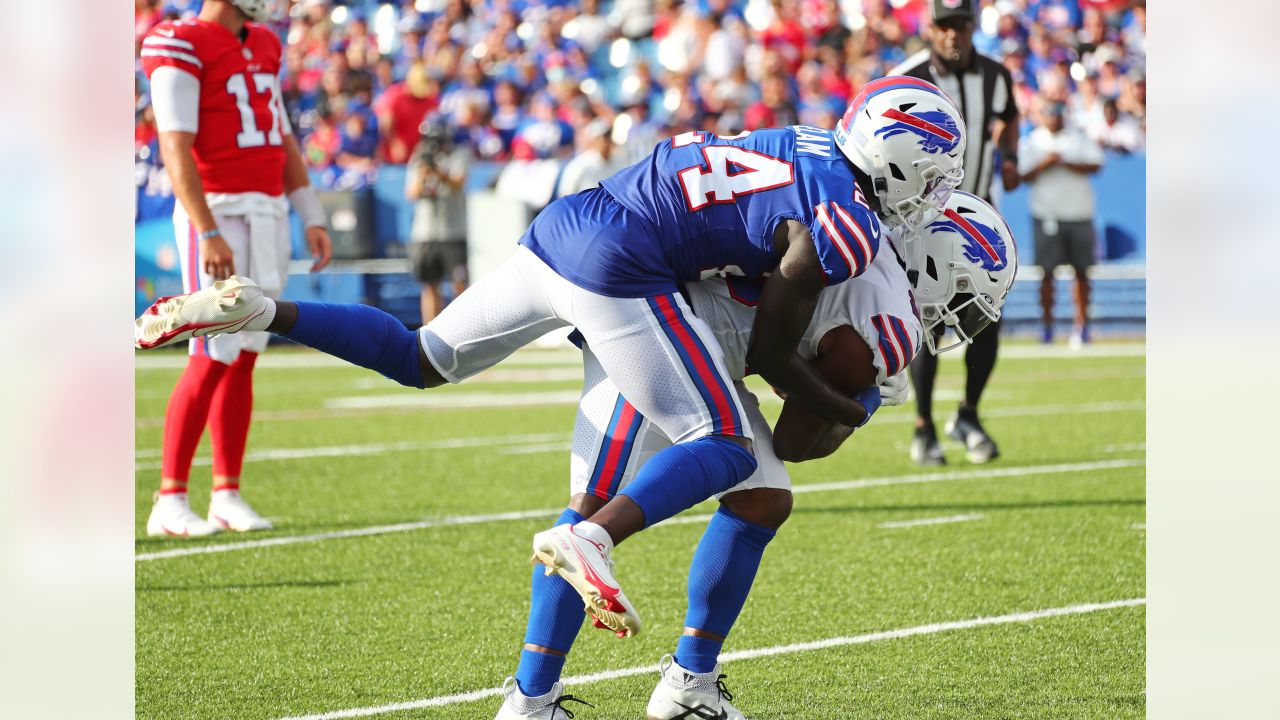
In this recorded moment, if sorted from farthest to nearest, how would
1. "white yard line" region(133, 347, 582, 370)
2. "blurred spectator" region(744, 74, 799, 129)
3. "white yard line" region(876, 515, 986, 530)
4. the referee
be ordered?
1. "blurred spectator" region(744, 74, 799, 129)
2. "white yard line" region(133, 347, 582, 370)
3. the referee
4. "white yard line" region(876, 515, 986, 530)

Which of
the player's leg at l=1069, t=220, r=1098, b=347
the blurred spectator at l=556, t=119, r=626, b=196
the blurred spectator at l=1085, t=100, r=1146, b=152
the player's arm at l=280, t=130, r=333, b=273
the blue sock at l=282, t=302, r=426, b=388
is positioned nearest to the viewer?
the blue sock at l=282, t=302, r=426, b=388

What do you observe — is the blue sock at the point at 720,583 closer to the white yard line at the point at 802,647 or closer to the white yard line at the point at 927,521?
the white yard line at the point at 802,647

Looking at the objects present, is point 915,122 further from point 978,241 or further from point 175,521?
point 175,521

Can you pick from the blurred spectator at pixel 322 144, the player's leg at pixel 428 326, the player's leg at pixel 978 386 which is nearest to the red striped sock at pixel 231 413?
the player's leg at pixel 428 326

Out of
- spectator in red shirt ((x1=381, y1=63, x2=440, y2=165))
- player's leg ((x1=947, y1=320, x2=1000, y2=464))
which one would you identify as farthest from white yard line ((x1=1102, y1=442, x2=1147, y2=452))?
spectator in red shirt ((x1=381, y1=63, x2=440, y2=165))

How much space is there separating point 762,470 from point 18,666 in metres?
1.80

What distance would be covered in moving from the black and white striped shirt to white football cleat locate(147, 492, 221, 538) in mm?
3335

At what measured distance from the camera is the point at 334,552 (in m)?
4.80

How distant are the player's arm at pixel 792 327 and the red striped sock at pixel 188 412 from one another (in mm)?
2736

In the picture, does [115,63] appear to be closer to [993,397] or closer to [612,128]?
[993,397]

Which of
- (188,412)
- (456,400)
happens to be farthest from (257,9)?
(456,400)

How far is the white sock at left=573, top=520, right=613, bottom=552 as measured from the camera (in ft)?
8.32

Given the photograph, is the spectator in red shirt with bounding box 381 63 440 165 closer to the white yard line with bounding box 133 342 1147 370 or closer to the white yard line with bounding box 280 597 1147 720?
the white yard line with bounding box 133 342 1147 370
